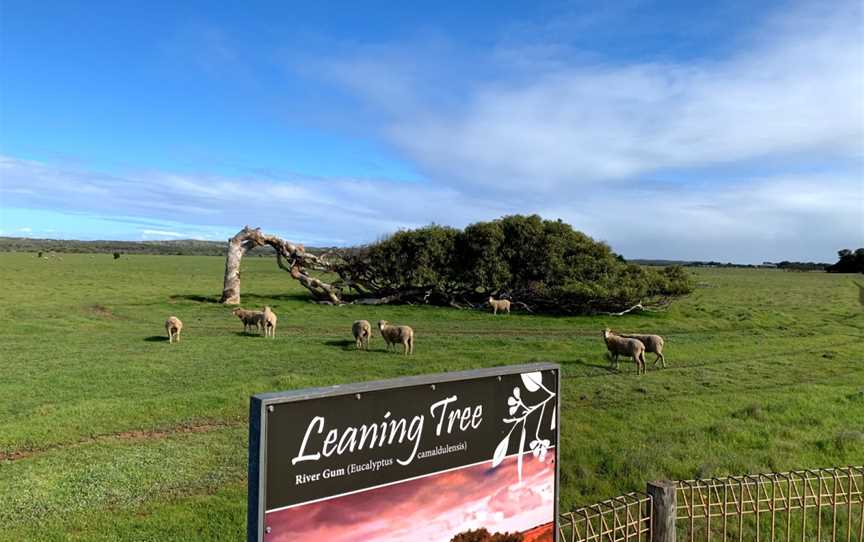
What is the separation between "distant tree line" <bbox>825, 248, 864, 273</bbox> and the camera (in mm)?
128625

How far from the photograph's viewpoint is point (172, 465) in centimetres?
812

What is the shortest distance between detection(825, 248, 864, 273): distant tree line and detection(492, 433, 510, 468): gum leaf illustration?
155 meters

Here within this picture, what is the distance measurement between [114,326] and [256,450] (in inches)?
912

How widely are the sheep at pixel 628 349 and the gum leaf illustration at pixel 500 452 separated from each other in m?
12.3

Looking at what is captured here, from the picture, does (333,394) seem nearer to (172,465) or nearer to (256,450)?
(256,450)

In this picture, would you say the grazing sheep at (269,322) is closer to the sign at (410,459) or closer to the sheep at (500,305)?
the sheep at (500,305)

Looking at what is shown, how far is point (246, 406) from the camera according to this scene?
11180 millimetres

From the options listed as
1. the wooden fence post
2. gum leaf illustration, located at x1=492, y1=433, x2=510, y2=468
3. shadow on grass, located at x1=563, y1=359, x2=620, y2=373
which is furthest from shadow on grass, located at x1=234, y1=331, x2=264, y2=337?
gum leaf illustration, located at x1=492, y1=433, x2=510, y2=468

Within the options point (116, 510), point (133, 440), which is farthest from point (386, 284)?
point (116, 510)

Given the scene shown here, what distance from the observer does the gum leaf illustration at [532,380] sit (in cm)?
404

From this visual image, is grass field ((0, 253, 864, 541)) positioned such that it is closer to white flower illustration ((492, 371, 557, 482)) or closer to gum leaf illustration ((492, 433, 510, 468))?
white flower illustration ((492, 371, 557, 482))

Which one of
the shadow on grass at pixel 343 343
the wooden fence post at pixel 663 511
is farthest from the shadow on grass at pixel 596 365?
the wooden fence post at pixel 663 511

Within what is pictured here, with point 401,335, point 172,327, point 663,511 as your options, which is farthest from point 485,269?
point 663,511

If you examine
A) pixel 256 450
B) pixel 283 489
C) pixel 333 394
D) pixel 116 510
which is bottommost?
pixel 116 510
